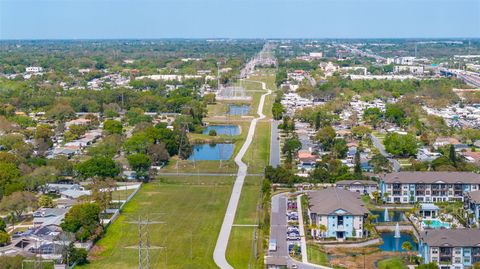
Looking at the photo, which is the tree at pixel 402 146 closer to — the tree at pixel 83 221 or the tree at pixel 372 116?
the tree at pixel 372 116

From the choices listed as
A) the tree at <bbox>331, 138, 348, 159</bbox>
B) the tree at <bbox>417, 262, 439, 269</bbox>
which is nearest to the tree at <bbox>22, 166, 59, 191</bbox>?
the tree at <bbox>331, 138, 348, 159</bbox>

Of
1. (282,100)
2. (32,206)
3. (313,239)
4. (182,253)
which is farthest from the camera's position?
(282,100)

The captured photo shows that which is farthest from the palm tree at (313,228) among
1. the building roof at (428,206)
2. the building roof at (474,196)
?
the building roof at (474,196)

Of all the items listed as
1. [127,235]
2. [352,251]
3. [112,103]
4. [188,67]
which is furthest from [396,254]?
[188,67]

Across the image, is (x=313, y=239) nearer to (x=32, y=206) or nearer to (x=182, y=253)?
(x=182, y=253)

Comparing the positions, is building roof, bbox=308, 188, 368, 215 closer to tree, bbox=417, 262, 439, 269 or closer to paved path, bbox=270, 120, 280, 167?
tree, bbox=417, 262, 439, 269

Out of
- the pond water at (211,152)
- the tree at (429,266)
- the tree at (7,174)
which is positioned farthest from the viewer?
the pond water at (211,152)
